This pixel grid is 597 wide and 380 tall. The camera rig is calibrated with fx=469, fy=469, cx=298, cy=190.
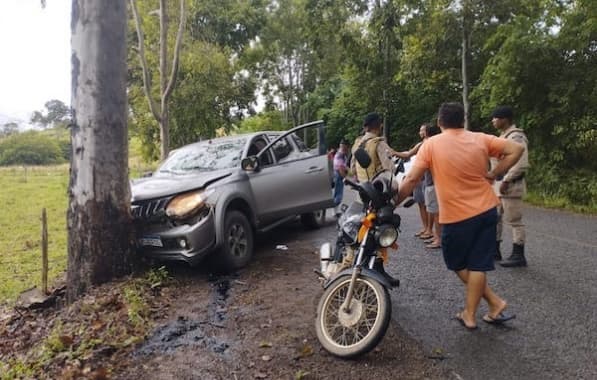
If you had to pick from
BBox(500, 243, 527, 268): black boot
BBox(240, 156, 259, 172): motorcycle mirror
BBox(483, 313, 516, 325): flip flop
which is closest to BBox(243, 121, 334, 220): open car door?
BBox(240, 156, 259, 172): motorcycle mirror

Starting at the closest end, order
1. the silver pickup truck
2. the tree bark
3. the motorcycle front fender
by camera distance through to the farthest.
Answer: the motorcycle front fender, the silver pickup truck, the tree bark

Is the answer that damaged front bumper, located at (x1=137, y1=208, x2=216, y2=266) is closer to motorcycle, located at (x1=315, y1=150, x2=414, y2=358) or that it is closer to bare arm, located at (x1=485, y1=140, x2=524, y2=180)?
motorcycle, located at (x1=315, y1=150, x2=414, y2=358)

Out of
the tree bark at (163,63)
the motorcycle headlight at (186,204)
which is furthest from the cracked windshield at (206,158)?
the tree bark at (163,63)

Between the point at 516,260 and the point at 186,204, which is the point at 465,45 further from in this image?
the point at 186,204

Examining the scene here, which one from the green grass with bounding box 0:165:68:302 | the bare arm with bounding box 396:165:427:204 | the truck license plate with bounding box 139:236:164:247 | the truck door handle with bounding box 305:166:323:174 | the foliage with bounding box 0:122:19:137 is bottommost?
the green grass with bounding box 0:165:68:302

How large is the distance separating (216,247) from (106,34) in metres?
2.76

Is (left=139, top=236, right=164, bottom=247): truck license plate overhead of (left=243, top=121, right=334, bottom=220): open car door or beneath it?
beneath

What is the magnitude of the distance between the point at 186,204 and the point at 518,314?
12.1 ft

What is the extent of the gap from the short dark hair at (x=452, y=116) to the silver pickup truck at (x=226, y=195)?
116 inches

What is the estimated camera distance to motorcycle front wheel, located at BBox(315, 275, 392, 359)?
3318 mm

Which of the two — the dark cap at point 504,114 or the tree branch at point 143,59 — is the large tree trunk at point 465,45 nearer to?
the tree branch at point 143,59

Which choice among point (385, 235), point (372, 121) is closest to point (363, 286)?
point (385, 235)

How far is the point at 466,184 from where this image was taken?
12.3 ft

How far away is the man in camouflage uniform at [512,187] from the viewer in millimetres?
5336
